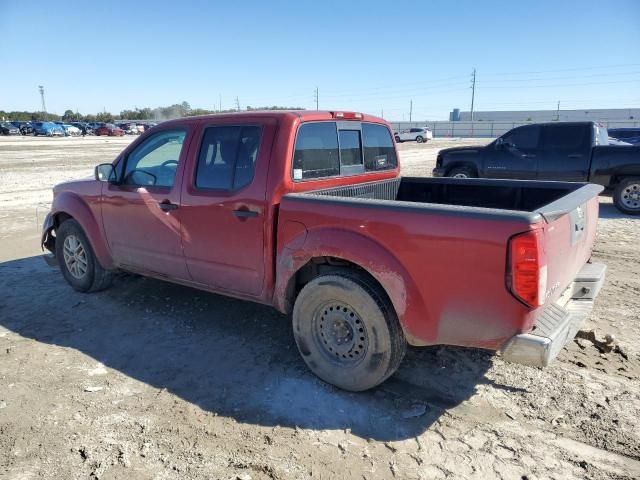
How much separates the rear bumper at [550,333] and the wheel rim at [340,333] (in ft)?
3.23

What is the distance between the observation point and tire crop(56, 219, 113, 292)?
5215 mm

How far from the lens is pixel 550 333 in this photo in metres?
2.65

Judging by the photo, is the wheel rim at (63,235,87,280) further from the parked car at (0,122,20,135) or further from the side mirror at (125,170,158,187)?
the parked car at (0,122,20,135)

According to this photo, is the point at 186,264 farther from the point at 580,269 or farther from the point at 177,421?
the point at 580,269

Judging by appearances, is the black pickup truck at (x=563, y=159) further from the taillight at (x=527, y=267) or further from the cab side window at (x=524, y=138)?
the taillight at (x=527, y=267)

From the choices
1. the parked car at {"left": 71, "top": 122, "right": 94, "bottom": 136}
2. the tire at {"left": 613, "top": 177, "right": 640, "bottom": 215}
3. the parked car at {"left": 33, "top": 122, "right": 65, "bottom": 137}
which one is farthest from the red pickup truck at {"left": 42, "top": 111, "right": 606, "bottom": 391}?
the parked car at {"left": 71, "top": 122, "right": 94, "bottom": 136}

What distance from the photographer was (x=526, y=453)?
2.72 metres

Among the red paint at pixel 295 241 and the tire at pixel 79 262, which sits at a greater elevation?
the red paint at pixel 295 241

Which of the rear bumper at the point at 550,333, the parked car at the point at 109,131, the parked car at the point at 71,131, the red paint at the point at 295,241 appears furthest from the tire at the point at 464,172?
the parked car at the point at 71,131

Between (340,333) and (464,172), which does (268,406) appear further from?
(464,172)

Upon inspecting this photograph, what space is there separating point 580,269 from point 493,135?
205 ft

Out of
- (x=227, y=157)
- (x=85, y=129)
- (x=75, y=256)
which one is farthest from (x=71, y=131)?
(x=227, y=157)

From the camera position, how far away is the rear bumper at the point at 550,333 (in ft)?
8.44

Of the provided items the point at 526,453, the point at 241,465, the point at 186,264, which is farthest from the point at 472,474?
the point at 186,264
